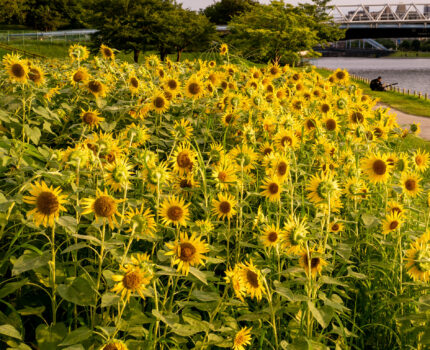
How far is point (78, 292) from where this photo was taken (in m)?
1.50

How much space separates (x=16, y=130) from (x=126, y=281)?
194 centimetres

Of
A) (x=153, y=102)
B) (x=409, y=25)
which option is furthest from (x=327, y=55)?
(x=153, y=102)

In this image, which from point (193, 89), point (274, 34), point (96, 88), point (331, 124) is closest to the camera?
point (96, 88)

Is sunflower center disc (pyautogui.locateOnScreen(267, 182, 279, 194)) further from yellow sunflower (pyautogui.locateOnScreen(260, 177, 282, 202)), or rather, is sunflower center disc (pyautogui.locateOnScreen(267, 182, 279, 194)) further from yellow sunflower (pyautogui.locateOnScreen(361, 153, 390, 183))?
yellow sunflower (pyautogui.locateOnScreen(361, 153, 390, 183))

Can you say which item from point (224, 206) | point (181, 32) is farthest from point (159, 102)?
point (181, 32)

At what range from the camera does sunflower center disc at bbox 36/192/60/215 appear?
1.46 m

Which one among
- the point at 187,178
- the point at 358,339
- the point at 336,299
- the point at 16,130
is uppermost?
the point at 16,130

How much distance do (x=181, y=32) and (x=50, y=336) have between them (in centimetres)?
2336

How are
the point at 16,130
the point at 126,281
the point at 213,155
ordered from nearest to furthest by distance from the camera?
1. the point at 126,281
2. the point at 213,155
3. the point at 16,130

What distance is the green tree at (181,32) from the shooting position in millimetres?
22000

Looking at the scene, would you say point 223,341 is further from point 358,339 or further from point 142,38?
point 142,38

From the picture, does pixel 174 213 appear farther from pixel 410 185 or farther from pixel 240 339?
pixel 410 185

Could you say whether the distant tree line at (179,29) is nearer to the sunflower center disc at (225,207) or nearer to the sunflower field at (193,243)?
the sunflower field at (193,243)

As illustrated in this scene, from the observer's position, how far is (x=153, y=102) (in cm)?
319
